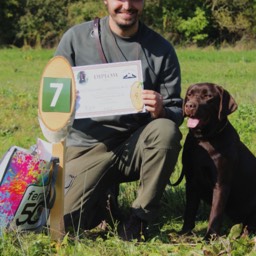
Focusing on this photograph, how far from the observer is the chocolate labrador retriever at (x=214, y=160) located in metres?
3.95

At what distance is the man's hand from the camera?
12.5 ft

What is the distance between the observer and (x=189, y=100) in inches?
159

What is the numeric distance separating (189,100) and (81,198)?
1039 mm

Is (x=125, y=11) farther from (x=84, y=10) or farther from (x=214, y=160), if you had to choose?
(x=84, y=10)

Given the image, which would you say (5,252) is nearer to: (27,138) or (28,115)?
(27,138)

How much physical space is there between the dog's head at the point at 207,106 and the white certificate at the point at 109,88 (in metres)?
0.39

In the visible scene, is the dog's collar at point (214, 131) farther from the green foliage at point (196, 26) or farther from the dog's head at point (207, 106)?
the green foliage at point (196, 26)

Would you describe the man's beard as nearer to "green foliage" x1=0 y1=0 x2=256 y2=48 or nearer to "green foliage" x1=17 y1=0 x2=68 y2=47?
"green foliage" x1=0 y1=0 x2=256 y2=48

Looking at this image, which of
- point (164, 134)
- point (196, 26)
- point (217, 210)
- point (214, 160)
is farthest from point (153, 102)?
point (196, 26)

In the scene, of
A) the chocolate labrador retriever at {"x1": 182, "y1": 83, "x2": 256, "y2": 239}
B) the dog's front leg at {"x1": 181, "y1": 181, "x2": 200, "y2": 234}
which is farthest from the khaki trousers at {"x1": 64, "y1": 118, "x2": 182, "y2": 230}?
the dog's front leg at {"x1": 181, "y1": 181, "x2": 200, "y2": 234}

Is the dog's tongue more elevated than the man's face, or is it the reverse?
the man's face

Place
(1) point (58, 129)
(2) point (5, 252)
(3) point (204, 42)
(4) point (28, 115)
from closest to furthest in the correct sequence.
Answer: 1. (2) point (5, 252)
2. (1) point (58, 129)
3. (4) point (28, 115)
4. (3) point (204, 42)

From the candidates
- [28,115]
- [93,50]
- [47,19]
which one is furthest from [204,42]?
[93,50]

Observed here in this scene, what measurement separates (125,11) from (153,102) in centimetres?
75
